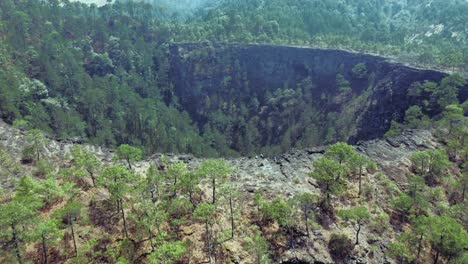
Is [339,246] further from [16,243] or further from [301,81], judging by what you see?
[301,81]

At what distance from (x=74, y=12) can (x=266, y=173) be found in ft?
537

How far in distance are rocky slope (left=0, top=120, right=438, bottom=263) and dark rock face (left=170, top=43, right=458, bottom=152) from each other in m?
31.9

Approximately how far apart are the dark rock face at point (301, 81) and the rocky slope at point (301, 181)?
31.9 meters

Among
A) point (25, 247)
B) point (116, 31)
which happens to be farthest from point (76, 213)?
point (116, 31)

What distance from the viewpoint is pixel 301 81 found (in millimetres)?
134375

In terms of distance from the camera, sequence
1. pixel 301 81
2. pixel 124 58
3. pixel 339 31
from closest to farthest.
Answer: pixel 301 81
pixel 124 58
pixel 339 31

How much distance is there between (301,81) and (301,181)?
294 feet

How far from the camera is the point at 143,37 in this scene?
166625 millimetres

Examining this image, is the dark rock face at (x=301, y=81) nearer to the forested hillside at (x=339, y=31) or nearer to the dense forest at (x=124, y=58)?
the dense forest at (x=124, y=58)

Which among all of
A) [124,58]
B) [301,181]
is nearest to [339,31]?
[124,58]

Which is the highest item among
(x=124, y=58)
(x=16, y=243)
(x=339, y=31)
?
(x=339, y=31)

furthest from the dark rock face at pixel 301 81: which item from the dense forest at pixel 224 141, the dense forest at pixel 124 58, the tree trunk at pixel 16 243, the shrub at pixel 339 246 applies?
the tree trunk at pixel 16 243

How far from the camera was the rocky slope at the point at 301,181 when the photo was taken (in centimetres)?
3969

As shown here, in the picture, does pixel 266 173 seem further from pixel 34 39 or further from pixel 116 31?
pixel 116 31
